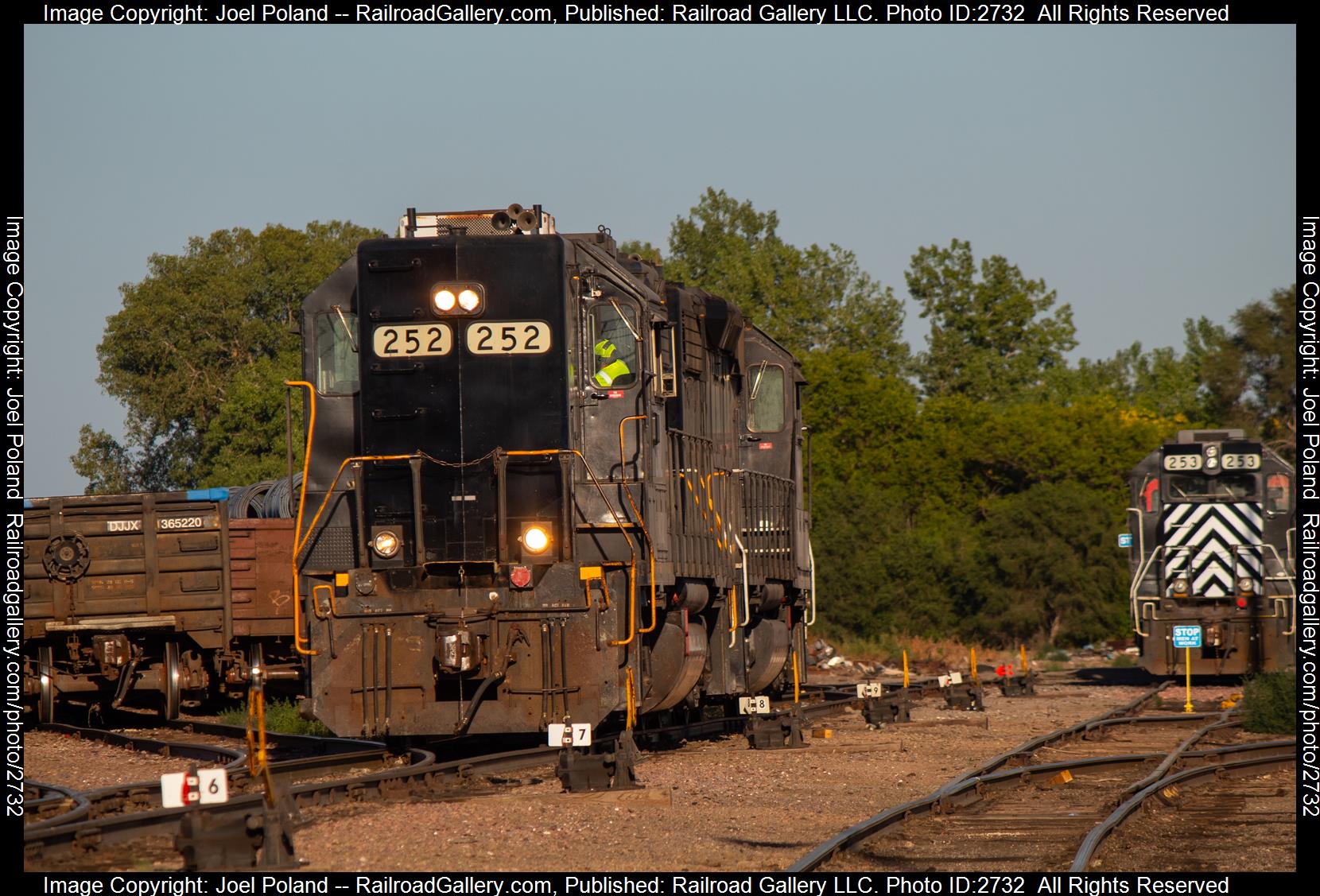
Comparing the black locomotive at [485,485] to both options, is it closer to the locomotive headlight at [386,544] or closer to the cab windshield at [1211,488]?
the locomotive headlight at [386,544]

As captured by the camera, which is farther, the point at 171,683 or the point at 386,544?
the point at 171,683

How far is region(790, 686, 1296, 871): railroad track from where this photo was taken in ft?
28.1

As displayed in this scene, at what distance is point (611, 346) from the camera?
12.3 meters

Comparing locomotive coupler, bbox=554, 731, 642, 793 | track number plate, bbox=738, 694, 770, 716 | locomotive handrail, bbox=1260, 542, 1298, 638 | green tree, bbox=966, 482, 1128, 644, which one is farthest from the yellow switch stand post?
green tree, bbox=966, 482, 1128, 644

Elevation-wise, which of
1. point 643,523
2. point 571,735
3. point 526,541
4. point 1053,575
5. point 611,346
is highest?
point 611,346

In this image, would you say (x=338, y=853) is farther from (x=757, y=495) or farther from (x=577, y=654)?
(x=757, y=495)

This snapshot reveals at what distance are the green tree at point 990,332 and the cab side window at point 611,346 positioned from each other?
Answer: 5293 cm

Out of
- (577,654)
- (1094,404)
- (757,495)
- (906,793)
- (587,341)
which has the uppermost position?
(1094,404)

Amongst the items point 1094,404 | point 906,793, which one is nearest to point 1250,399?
point 1094,404

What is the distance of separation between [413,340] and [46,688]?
8888mm

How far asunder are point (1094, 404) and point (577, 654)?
42722 mm

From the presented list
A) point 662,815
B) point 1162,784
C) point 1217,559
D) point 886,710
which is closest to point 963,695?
point 886,710

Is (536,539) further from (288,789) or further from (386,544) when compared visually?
(288,789)

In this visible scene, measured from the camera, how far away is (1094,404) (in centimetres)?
5153
